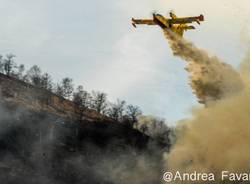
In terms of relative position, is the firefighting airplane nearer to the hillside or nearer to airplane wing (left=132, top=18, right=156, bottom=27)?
airplane wing (left=132, top=18, right=156, bottom=27)

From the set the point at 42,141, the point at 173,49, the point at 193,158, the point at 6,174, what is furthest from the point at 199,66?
the point at 42,141

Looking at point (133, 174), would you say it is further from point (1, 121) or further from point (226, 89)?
point (226, 89)

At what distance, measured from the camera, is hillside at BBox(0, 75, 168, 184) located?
74.9 meters

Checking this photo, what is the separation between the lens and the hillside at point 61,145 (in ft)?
246

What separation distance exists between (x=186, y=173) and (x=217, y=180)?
17.2 feet

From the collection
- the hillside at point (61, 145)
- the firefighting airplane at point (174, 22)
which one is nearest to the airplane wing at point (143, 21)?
the firefighting airplane at point (174, 22)

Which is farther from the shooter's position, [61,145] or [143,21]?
[61,145]

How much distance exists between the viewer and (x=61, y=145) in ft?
291

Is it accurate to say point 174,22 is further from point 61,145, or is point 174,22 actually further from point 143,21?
point 61,145

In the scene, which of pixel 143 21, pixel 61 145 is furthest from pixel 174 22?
pixel 61 145

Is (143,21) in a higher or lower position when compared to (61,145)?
higher

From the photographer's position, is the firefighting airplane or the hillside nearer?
the firefighting airplane

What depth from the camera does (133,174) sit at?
273ft

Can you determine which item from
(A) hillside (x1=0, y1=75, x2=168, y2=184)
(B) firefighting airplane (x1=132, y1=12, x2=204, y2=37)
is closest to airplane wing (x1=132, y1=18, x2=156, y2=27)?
(B) firefighting airplane (x1=132, y1=12, x2=204, y2=37)
